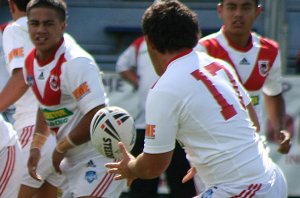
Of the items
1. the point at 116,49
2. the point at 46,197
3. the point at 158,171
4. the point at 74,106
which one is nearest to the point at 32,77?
the point at 74,106

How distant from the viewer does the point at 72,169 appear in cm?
683

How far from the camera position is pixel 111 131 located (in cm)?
602

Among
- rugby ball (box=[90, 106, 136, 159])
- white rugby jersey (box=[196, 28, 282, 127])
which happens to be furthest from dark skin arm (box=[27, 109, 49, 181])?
white rugby jersey (box=[196, 28, 282, 127])

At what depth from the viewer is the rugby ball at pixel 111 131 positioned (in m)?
5.97

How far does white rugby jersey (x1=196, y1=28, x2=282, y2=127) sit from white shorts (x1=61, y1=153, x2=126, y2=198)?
106cm

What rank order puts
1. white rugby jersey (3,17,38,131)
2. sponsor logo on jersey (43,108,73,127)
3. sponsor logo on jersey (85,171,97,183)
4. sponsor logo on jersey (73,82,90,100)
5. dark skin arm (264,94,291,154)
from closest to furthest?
1. sponsor logo on jersey (73,82,90,100)
2. sponsor logo on jersey (85,171,97,183)
3. sponsor logo on jersey (43,108,73,127)
4. dark skin arm (264,94,291,154)
5. white rugby jersey (3,17,38,131)

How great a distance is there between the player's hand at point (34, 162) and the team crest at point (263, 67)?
1606 millimetres

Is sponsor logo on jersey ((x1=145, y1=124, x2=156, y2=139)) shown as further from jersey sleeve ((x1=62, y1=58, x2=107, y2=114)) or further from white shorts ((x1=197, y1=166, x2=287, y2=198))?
jersey sleeve ((x1=62, y1=58, x2=107, y2=114))

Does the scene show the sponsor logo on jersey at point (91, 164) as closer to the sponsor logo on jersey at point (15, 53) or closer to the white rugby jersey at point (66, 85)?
the white rugby jersey at point (66, 85)

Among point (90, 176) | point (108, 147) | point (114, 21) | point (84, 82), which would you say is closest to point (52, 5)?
point (84, 82)

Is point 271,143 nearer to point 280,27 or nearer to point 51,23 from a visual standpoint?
point 280,27

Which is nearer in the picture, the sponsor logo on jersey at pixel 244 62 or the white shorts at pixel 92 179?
the white shorts at pixel 92 179

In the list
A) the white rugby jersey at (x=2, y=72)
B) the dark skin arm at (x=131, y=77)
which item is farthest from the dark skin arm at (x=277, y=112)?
the white rugby jersey at (x=2, y=72)

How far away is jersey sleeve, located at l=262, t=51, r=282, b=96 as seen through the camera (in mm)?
7234
